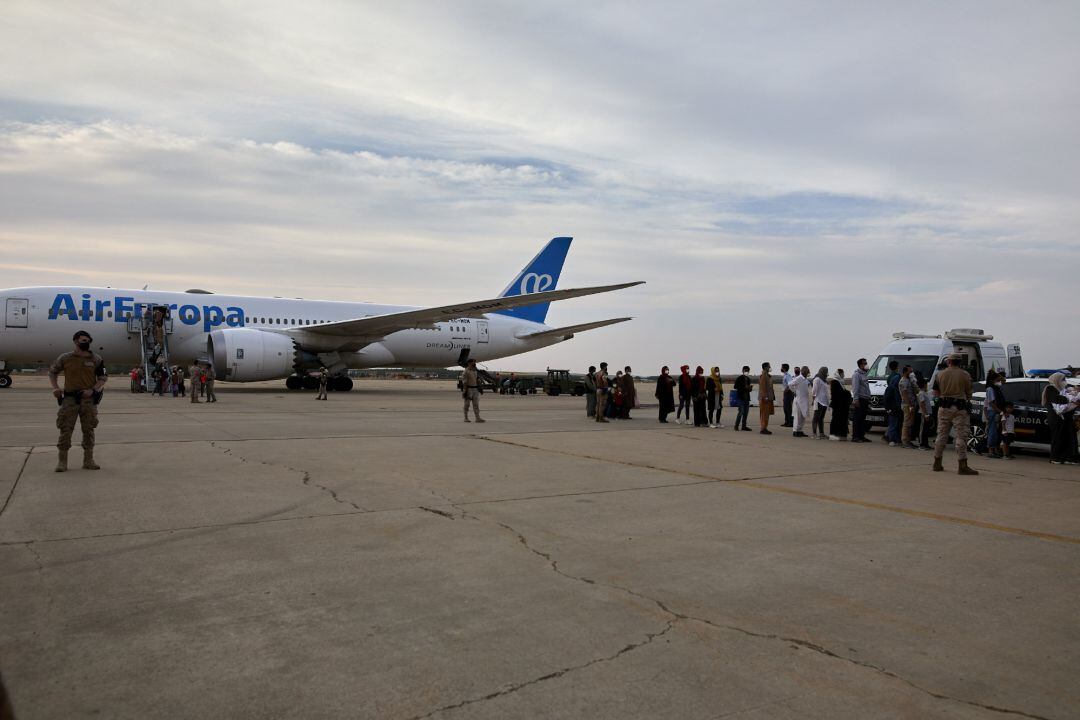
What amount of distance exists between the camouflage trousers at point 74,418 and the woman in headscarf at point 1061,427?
12591 millimetres

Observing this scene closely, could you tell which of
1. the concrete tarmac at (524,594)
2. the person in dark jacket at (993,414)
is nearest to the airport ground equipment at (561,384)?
the person in dark jacket at (993,414)

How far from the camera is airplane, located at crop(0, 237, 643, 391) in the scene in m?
23.3

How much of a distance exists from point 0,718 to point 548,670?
2.24 m

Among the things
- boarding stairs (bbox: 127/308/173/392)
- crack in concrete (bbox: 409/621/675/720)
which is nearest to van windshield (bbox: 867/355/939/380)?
crack in concrete (bbox: 409/621/675/720)

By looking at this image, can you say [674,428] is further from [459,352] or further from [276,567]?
[459,352]

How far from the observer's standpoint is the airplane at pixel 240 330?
2327 centimetres

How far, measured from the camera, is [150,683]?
2904mm

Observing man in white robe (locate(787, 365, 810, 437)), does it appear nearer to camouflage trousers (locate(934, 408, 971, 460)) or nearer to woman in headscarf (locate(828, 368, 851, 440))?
woman in headscarf (locate(828, 368, 851, 440))

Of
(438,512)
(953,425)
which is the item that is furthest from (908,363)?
(438,512)

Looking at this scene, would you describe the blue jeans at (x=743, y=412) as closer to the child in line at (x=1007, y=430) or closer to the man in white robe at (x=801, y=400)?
the man in white robe at (x=801, y=400)

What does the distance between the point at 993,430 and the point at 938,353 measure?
477 cm

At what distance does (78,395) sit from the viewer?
7.68m

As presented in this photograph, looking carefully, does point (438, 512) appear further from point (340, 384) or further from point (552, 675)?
point (340, 384)

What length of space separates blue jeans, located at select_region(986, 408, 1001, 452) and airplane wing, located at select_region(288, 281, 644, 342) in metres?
13.2
